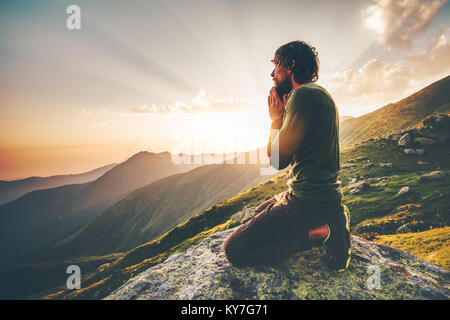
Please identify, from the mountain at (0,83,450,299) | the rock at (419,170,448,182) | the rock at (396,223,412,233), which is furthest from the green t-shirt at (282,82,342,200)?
the rock at (419,170,448,182)

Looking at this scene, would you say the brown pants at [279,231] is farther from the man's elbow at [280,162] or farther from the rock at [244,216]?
the rock at [244,216]

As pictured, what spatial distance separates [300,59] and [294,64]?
16 cm

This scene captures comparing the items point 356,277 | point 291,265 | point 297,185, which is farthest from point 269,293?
point 297,185

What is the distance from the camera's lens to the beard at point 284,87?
14.3 feet

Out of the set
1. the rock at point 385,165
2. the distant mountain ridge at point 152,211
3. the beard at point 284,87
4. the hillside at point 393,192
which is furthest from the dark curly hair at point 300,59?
the distant mountain ridge at point 152,211

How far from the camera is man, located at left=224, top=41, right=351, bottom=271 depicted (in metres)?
3.79

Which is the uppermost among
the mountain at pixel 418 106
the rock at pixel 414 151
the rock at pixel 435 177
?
the mountain at pixel 418 106

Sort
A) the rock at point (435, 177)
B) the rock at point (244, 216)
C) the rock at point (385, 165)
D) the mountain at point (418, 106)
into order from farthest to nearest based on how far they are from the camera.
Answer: the mountain at point (418, 106) < the rock at point (385, 165) < the rock at point (435, 177) < the rock at point (244, 216)

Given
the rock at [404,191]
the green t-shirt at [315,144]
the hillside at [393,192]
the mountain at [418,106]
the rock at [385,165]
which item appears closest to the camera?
the green t-shirt at [315,144]

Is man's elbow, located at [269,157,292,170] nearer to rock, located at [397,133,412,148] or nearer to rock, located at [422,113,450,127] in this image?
rock, located at [397,133,412,148]

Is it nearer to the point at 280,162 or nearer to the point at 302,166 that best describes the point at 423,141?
the point at 302,166

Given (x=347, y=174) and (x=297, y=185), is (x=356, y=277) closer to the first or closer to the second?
(x=297, y=185)

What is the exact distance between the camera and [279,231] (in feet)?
14.3

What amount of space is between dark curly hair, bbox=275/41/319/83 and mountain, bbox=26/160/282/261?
136 meters
